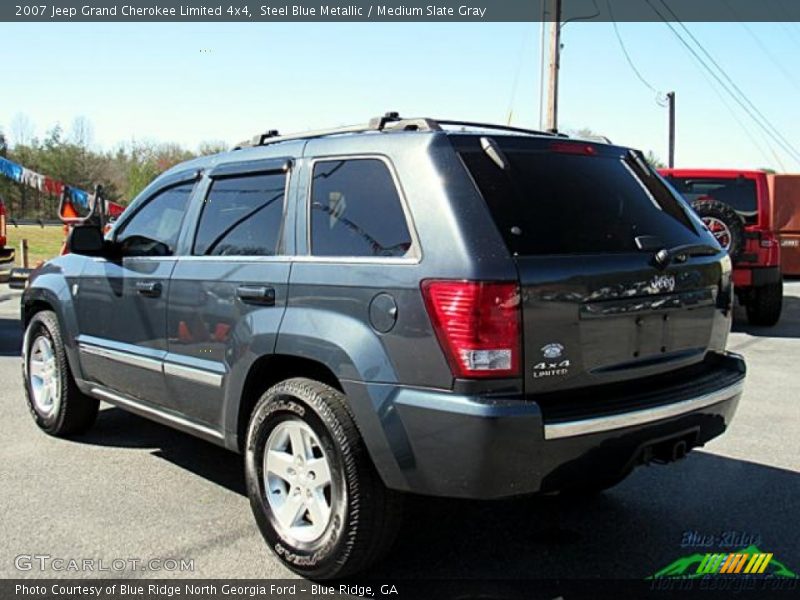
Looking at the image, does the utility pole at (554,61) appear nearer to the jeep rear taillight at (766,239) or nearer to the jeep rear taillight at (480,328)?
the jeep rear taillight at (766,239)

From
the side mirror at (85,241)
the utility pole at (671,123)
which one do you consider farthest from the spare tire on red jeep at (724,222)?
the utility pole at (671,123)

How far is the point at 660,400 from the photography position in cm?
304

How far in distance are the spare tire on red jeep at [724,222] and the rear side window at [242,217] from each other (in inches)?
280

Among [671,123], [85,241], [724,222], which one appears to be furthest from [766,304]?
[671,123]

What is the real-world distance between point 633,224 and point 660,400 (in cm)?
78

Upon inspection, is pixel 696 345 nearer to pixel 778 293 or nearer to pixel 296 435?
pixel 296 435

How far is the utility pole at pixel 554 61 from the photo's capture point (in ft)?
55.6

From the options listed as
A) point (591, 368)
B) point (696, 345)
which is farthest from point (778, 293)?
point (591, 368)

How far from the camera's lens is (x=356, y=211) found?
3.15 m

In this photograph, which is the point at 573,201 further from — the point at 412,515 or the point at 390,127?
the point at 412,515

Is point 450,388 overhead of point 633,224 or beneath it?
beneath

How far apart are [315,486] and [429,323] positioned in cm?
93

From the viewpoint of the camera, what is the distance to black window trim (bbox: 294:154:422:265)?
9.32 feet

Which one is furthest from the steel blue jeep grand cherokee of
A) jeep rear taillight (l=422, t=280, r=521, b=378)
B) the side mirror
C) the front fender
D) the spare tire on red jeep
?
the spare tire on red jeep
